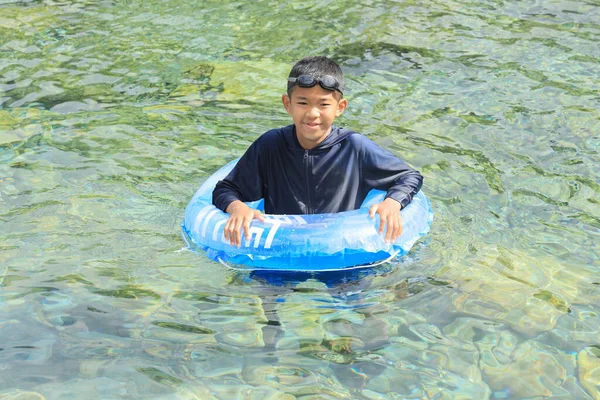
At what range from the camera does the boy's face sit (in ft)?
13.5

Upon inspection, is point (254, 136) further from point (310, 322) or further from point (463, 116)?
point (310, 322)

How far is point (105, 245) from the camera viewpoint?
4.57 meters

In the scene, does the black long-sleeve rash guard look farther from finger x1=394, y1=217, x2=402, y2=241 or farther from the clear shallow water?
the clear shallow water

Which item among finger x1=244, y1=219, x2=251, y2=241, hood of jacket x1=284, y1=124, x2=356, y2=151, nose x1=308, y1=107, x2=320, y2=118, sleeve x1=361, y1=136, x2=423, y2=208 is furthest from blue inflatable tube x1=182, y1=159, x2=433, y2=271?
nose x1=308, y1=107, x2=320, y2=118

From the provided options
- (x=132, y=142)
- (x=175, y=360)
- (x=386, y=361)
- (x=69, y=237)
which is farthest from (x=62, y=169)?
(x=386, y=361)

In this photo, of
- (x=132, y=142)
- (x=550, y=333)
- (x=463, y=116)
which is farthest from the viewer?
(x=463, y=116)

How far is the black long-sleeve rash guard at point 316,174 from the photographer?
4.26 meters

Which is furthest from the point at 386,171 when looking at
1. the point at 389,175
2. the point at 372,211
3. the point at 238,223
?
the point at 238,223

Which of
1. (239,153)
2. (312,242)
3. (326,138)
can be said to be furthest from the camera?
(239,153)

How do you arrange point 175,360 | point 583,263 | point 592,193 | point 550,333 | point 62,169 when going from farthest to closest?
point 62,169 < point 592,193 < point 583,263 < point 550,333 < point 175,360

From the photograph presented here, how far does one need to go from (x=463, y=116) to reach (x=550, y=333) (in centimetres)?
329

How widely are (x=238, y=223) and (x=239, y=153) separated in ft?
6.80

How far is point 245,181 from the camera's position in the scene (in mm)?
4359

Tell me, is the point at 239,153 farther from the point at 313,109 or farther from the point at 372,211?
the point at 372,211
